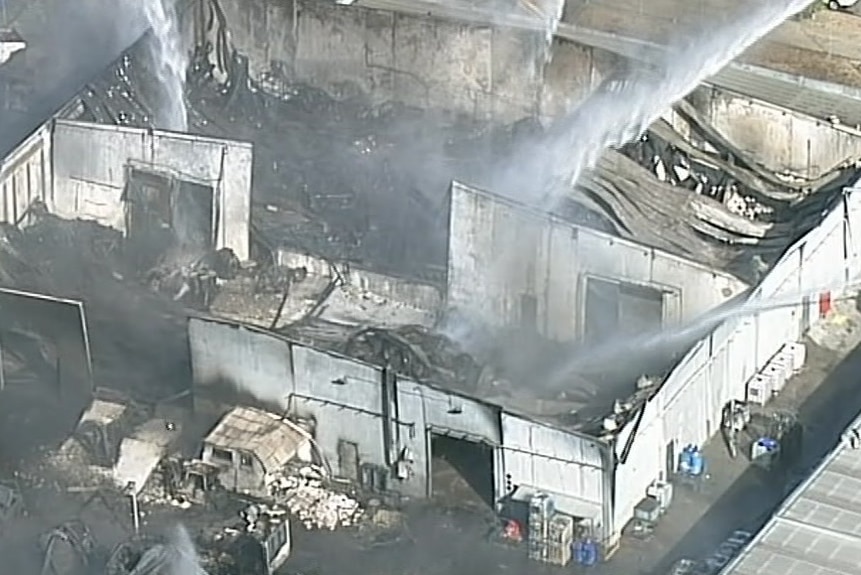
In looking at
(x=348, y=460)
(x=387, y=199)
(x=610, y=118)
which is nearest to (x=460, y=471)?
(x=348, y=460)

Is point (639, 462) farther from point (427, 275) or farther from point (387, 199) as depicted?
point (387, 199)

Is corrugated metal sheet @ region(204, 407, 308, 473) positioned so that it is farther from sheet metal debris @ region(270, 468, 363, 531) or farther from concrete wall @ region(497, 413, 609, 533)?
concrete wall @ region(497, 413, 609, 533)

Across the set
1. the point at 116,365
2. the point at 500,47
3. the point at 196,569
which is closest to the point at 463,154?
the point at 500,47

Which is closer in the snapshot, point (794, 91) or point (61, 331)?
point (61, 331)

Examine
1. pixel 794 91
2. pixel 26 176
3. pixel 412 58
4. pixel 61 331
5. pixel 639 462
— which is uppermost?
pixel 412 58

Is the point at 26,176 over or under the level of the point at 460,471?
over

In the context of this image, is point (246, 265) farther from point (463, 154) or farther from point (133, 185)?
point (463, 154)

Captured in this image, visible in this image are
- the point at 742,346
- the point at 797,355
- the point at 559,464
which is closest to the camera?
the point at 559,464
